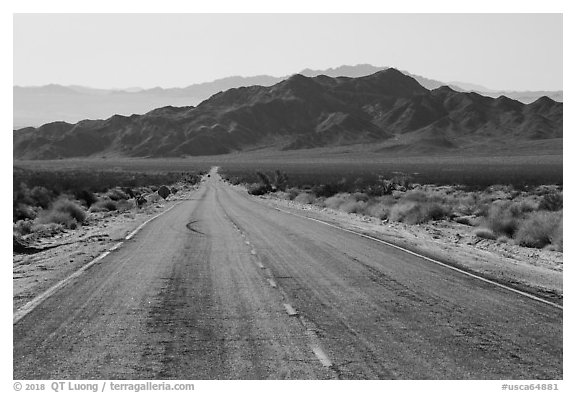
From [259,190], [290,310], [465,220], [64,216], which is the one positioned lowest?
[259,190]

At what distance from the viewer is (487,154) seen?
191 meters

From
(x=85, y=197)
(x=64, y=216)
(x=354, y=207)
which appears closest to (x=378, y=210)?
(x=354, y=207)

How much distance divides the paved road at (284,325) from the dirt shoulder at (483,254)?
45.1 inches

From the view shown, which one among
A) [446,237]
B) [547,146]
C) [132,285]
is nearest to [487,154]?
[547,146]

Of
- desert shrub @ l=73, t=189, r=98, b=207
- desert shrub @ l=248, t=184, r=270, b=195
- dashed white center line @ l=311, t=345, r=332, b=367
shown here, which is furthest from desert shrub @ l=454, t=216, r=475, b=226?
desert shrub @ l=248, t=184, r=270, b=195

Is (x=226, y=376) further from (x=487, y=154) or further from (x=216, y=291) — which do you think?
(x=487, y=154)

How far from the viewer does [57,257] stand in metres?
17.1

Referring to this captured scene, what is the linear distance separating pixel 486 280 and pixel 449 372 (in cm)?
659

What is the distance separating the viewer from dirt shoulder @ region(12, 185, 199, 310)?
12.4 metres

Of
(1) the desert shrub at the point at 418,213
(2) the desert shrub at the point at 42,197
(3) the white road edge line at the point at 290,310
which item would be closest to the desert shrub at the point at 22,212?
(2) the desert shrub at the point at 42,197

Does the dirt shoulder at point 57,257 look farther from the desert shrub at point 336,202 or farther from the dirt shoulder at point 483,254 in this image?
the desert shrub at point 336,202

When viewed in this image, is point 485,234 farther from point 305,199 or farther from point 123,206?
point 305,199

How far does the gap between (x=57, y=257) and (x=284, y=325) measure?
1016 centimetres

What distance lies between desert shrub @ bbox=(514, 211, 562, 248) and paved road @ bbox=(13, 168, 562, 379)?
769cm
